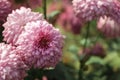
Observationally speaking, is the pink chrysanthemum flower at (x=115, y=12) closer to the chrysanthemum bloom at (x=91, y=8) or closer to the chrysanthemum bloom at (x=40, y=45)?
the chrysanthemum bloom at (x=91, y=8)

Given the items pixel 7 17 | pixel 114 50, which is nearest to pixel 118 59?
pixel 114 50

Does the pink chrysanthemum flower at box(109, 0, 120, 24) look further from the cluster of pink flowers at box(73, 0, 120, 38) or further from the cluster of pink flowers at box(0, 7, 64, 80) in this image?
the cluster of pink flowers at box(0, 7, 64, 80)

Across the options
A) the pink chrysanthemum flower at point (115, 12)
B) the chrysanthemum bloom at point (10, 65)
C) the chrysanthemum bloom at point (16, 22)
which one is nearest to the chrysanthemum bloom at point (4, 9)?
the chrysanthemum bloom at point (16, 22)

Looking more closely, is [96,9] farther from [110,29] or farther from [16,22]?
[110,29]

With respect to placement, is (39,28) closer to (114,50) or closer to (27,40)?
(27,40)

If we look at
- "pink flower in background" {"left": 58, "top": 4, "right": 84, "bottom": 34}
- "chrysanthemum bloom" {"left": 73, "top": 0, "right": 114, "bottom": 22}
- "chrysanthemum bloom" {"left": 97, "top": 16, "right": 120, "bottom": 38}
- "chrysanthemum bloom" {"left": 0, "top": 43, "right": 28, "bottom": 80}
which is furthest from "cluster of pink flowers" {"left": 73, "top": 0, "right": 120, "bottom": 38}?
"pink flower in background" {"left": 58, "top": 4, "right": 84, "bottom": 34}

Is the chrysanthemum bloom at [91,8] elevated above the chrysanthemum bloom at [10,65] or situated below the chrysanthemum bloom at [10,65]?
above

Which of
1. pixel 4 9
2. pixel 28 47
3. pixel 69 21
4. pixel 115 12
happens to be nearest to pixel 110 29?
pixel 69 21
